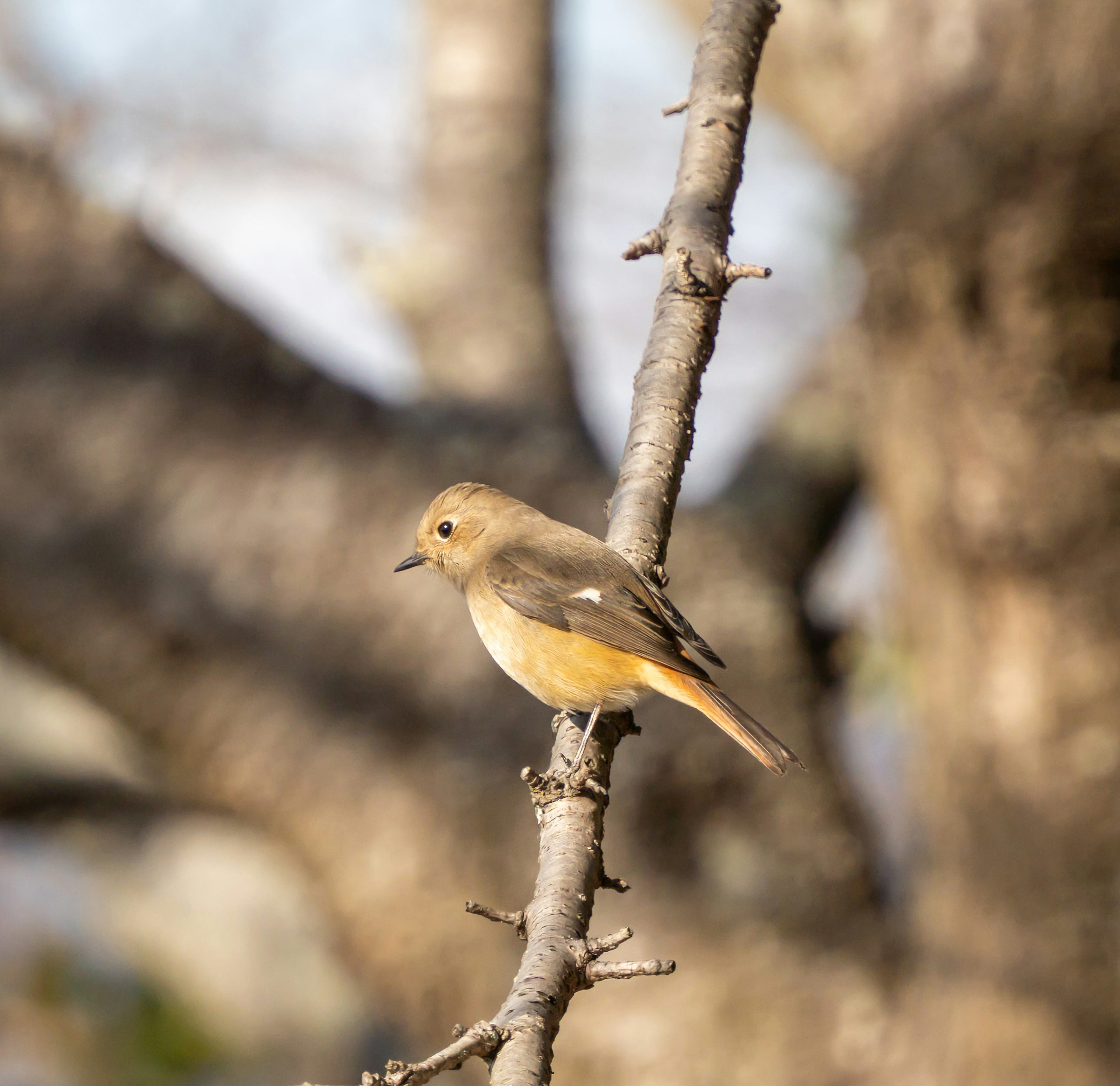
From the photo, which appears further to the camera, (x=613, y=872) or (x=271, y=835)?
(x=271, y=835)

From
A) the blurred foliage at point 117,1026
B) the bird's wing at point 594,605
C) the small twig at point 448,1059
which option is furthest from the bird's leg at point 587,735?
the blurred foliage at point 117,1026

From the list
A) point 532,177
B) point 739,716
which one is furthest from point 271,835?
point 532,177

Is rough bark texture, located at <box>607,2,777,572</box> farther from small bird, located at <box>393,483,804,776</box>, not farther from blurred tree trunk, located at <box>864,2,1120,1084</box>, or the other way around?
blurred tree trunk, located at <box>864,2,1120,1084</box>

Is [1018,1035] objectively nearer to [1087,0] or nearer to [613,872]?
[613,872]

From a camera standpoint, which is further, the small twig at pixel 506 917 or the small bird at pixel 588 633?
the small bird at pixel 588 633

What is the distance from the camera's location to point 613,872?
327 cm

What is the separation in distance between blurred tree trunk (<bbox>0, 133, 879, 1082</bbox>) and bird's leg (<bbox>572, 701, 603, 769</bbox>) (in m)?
1.59

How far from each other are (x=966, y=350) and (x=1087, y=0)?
0.90m

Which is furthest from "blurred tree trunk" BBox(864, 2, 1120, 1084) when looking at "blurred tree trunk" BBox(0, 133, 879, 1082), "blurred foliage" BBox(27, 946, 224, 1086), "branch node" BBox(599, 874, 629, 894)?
"blurred foliage" BBox(27, 946, 224, 1086)

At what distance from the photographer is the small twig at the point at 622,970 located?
100 cm

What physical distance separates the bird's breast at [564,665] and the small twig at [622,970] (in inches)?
27.7

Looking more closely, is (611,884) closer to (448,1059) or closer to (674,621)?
(448,1059)

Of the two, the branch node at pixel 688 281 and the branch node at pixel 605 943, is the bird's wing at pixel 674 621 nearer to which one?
the branch node at pixel 688 281

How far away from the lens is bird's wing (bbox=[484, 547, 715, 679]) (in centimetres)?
171
